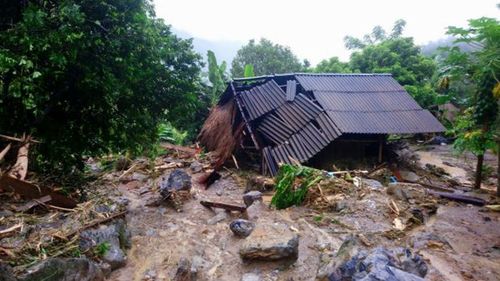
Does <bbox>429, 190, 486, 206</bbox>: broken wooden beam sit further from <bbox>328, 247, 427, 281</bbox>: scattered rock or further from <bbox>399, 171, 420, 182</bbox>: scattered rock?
<bbox>328, 247, 427, 281</bbox>: scattered rock

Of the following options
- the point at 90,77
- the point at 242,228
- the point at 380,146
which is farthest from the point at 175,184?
the point at 380,146

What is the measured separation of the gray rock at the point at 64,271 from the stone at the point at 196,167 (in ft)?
27.0

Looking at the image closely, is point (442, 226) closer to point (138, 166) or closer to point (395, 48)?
point (138, 166)

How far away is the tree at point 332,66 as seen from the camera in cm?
2325

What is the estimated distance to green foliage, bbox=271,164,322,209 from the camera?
24.4 ft

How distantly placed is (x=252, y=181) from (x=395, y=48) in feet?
59.7

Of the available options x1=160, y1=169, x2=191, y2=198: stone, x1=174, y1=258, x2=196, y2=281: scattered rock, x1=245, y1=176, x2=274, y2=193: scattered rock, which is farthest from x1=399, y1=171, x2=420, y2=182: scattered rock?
x1=174, y1=258, x2=196, y2=281: scattered rock

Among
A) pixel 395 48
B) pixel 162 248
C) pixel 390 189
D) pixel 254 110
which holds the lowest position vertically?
pixel 162 248

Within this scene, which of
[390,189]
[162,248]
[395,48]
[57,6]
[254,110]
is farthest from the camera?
[395,48]

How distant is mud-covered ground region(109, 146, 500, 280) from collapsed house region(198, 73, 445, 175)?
3.36m

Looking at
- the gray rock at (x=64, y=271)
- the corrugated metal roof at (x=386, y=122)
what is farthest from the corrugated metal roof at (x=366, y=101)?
the gray rock at (x=64, y=271)

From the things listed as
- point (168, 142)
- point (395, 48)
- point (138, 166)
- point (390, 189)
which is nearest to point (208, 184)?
point (138, 166)

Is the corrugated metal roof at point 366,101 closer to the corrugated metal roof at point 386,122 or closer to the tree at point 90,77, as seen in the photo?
the corrugated metal roof at point 386,122

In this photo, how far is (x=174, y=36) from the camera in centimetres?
774
